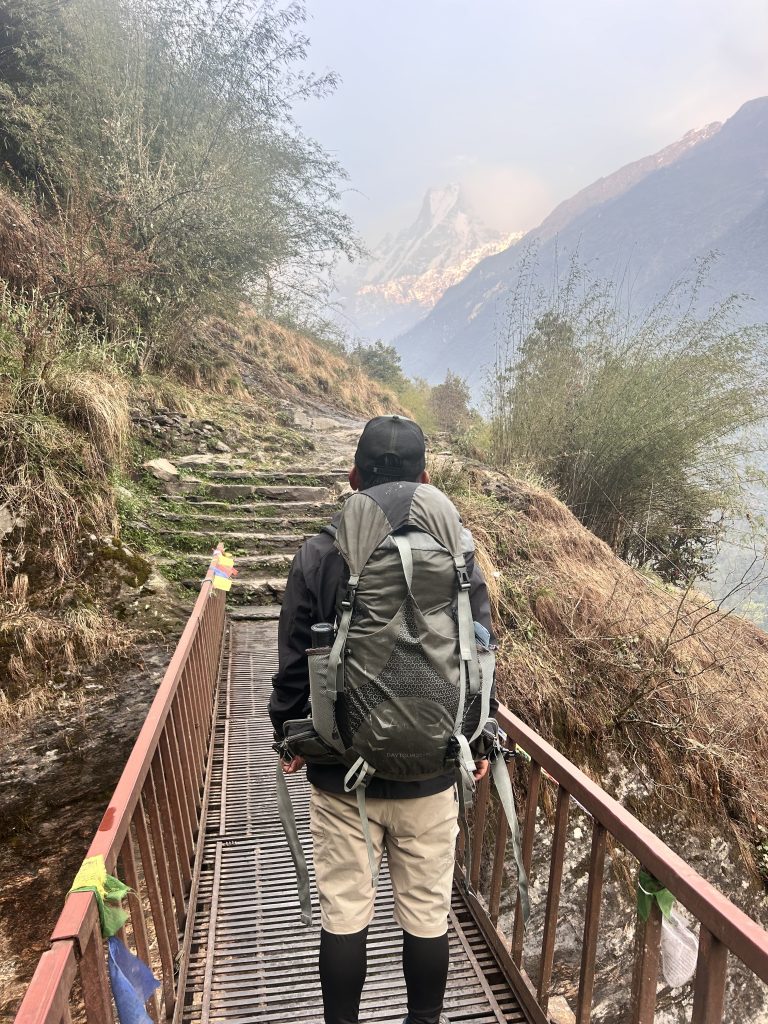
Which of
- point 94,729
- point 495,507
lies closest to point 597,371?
point 495,507

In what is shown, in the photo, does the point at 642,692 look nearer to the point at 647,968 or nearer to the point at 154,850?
the point at 647,968

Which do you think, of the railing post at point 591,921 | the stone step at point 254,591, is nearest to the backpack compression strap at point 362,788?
the railing post at point 591,921

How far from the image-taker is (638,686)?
14.7 feet

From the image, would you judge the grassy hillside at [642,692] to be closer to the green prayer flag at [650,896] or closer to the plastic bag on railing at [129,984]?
the green prayer flag at [650,896]

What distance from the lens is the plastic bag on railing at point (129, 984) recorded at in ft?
3.82

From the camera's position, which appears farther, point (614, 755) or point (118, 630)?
point (118, 630)

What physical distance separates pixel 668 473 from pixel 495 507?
11.7ft

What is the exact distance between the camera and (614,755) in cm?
437

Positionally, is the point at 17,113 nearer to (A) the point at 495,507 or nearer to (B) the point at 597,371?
(A) the point at 495,507

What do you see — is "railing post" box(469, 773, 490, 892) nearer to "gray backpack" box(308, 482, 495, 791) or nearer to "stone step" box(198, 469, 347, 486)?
"gray backpack" box(308, 482, 495, 791)

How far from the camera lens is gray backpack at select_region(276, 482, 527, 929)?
53.1 inches

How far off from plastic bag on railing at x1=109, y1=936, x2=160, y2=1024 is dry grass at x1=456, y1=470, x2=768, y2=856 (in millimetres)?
3425

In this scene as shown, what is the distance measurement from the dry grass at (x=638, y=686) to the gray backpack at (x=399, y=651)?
317cm

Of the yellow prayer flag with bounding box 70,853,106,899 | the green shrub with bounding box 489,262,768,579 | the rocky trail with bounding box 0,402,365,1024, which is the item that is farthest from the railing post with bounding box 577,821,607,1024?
the green shrub with bounding box 489,262,768,579
